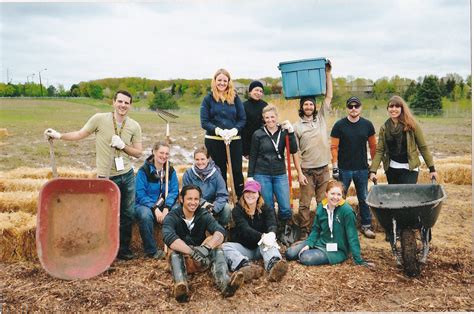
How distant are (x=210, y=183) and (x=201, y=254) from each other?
3.28ft

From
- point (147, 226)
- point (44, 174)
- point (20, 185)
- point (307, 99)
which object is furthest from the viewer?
point (44, 174)

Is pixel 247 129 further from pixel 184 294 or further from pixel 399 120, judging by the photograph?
pixel 184 294

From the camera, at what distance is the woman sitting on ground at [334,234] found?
4551mm

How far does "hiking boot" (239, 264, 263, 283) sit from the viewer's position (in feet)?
13.6

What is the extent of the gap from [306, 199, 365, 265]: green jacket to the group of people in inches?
0.4

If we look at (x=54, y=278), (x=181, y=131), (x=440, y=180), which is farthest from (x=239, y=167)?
(x=181, y=131)

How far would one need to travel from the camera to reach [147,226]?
4.74 m

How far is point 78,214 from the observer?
14.8ft

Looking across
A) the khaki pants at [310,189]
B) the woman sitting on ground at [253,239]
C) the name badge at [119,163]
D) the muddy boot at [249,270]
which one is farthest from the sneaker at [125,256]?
the khaki pants at [310,189]

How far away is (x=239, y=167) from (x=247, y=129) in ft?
1.64

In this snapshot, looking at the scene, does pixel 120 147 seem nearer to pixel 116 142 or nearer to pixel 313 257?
pixel 116 142

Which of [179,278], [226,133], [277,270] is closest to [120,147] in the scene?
[226,133]

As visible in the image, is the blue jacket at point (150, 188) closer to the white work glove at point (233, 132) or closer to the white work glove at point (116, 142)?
the white work glove at point (116, 142)

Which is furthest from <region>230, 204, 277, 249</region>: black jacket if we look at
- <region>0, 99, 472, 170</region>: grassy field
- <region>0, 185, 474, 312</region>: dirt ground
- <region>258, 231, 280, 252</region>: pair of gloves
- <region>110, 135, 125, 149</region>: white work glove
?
<region>0, 99, 472, 170</region>: grassy field
